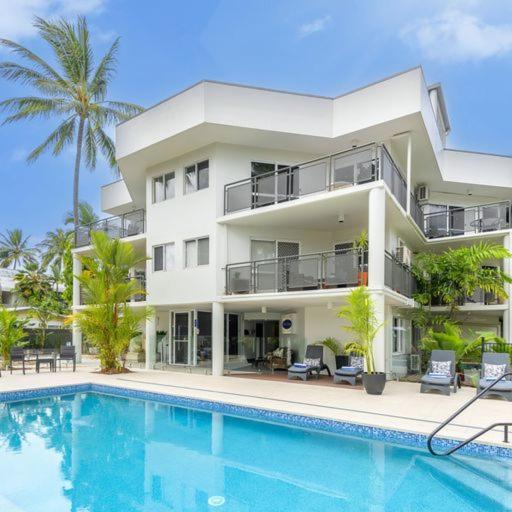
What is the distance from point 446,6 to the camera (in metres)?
48.5

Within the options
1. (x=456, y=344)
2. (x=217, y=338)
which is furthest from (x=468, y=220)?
(x=217, y=338)

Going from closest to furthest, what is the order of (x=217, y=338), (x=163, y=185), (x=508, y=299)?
(x=217, y=338) → (x=508, y=299) → (x=163, y=185)

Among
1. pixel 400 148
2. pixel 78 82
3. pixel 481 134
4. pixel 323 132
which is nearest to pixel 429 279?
pixel 400 148

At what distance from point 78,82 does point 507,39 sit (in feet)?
200

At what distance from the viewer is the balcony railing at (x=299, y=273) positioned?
1373 centimetres

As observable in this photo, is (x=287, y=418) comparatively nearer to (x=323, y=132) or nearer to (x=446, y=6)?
(x=323, y=132)

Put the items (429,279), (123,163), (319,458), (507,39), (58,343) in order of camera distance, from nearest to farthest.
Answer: (319,458) < (429,279) < (123,163) < (58,343) < (507,39)

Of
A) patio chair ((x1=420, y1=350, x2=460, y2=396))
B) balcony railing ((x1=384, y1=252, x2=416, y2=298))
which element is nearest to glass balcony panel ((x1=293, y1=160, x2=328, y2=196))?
balcony railing ((x1=384, y1=252, x2=416, y2=298))

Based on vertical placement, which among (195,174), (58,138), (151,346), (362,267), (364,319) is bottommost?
(151,346)

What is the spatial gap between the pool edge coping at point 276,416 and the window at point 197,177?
7.73 meters

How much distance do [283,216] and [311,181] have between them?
1.59m

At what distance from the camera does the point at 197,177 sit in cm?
1752

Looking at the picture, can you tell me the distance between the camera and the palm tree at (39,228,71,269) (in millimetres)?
41900

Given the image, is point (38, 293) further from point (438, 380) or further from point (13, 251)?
point (438, 380)
